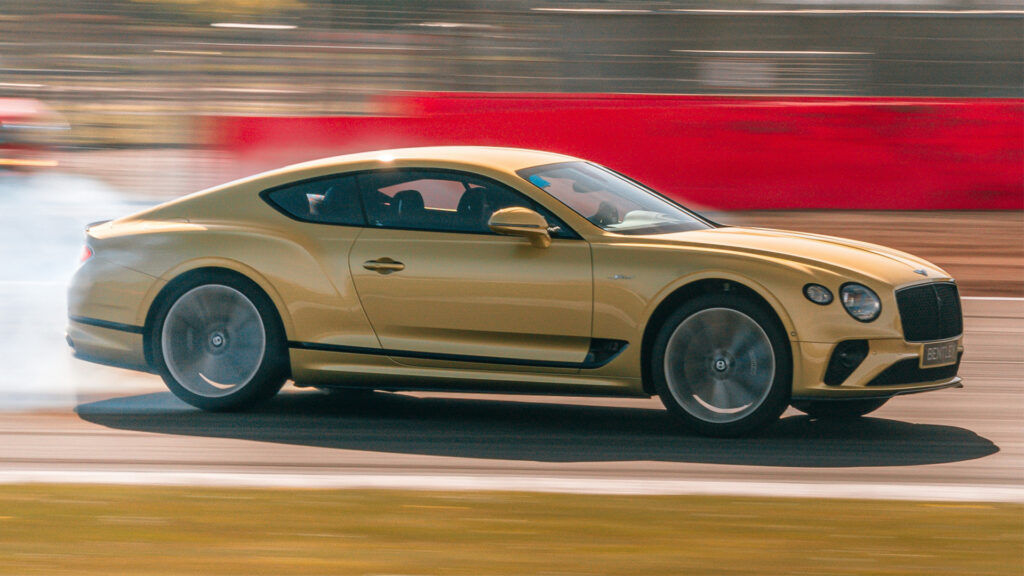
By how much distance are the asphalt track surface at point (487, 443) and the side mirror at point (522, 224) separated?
0.97 meters

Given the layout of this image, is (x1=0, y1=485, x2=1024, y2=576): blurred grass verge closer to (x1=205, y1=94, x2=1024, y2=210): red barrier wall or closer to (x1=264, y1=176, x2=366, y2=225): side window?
(x1=264, y1=176, x2=366, y2=225): side window

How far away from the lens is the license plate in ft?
22.0

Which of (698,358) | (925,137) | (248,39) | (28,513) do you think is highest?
(248,39)

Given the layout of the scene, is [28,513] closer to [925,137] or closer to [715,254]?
[715,254]

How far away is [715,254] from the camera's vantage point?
22.2ft

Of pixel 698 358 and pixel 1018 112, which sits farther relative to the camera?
pixel 1018 112

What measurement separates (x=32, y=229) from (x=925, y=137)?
947cm

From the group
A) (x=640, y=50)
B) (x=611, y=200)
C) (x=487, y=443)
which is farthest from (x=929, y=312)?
(x=640, y=50)

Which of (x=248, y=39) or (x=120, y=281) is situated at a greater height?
(x=248, y=39)

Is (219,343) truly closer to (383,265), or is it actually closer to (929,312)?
(383,265)

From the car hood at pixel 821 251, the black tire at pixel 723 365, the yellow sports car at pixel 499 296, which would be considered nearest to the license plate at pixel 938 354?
the yellow sports car at pixel 499 296

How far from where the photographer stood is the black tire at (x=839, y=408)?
744 cm

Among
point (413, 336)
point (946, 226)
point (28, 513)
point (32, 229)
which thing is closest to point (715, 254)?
point (413, 336)

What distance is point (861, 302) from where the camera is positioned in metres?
6.59
